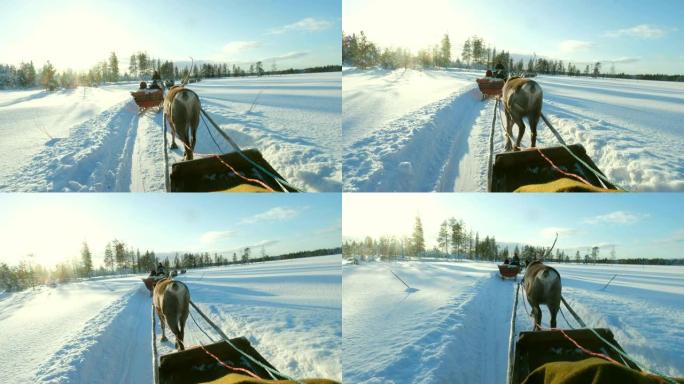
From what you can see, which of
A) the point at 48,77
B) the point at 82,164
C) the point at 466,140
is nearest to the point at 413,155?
the point at 466,140

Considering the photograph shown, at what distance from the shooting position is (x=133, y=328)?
6180 mm

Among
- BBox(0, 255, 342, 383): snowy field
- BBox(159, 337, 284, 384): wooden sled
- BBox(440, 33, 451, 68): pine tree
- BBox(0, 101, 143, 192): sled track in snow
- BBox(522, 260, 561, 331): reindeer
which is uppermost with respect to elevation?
BBox(440, 33, 451, 68): pine tree

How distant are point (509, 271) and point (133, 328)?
330 inches

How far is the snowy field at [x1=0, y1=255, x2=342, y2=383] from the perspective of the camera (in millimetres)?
4781

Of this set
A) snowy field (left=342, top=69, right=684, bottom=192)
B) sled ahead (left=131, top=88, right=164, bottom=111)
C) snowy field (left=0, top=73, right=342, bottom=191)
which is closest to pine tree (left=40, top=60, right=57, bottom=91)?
snowy field (left=0, top=73, right=342, bottom=191)

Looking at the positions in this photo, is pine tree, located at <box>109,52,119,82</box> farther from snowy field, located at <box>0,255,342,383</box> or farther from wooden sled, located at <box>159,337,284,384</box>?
wooden sled, located at <box>159,337,284,384</box>

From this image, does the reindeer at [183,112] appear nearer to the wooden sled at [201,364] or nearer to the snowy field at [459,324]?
the wooden sled at [201,364]

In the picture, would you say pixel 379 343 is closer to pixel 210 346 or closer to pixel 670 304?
pixel 210 346

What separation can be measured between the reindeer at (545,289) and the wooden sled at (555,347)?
0.66 metres


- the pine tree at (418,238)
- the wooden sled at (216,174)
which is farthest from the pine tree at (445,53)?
the wooden sled at (216,174)

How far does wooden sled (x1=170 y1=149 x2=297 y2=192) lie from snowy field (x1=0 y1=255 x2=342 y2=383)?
72.5 inches

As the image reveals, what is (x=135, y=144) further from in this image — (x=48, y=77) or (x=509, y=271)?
(x=48, y=77)

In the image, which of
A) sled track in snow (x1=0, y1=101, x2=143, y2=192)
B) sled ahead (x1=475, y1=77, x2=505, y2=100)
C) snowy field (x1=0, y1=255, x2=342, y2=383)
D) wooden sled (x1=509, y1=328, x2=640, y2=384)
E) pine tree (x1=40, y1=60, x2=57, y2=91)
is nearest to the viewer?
wooden sled (x1=509, y1=328, x2=640, y2=384)

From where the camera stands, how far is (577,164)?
13.3 ft
